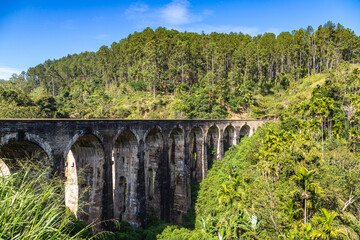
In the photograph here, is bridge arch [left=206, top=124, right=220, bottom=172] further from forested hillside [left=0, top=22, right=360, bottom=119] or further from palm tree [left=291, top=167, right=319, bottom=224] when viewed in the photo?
palm tree [left=291, top=167, right=319, bottom=224]

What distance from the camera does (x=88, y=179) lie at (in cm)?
1405

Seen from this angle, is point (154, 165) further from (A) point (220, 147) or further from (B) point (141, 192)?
(A) point (220, 147)

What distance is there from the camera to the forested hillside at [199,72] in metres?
47.3

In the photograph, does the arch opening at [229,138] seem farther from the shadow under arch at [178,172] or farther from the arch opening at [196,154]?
the shadow under arch at [178,172]

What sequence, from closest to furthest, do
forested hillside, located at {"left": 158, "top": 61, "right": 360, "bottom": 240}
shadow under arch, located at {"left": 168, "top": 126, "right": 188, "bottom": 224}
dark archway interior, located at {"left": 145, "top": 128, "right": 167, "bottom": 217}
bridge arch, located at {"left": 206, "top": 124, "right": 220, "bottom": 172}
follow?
1. forested hillside, located at {"left": 158, "top": 61, "right": 360, "bottom": 240}
2. dark archway interior, located at {"left": 145, "top": 128, "right": 167, "bottom": 217}
3. shadow under arch, located at {"left": 168, "top": 126, "right": 188, "bottom": 224}
4. bridge arch, located at {"left": 206, "top": 124, "right": 220, "bottom": 172}

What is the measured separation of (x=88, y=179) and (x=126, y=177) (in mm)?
3365

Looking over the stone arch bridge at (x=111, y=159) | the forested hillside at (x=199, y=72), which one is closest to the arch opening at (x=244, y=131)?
the forested hillside at (x=199, y=72)

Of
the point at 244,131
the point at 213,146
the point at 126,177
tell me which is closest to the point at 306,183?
the point at 126,177

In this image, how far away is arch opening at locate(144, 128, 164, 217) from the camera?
64.4 feet

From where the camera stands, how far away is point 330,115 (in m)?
29.0

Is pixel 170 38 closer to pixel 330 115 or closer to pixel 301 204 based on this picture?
pixel 330 115

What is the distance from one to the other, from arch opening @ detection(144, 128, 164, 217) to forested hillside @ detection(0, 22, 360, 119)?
2377 centimetres

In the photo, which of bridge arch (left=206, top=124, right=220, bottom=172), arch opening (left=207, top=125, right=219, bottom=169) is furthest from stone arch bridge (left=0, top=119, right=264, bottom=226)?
arch opening (left=207, top=125, right=219, bottom=169)

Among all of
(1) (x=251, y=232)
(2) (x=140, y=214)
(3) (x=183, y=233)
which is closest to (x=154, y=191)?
(2) (x=140, y=214)
